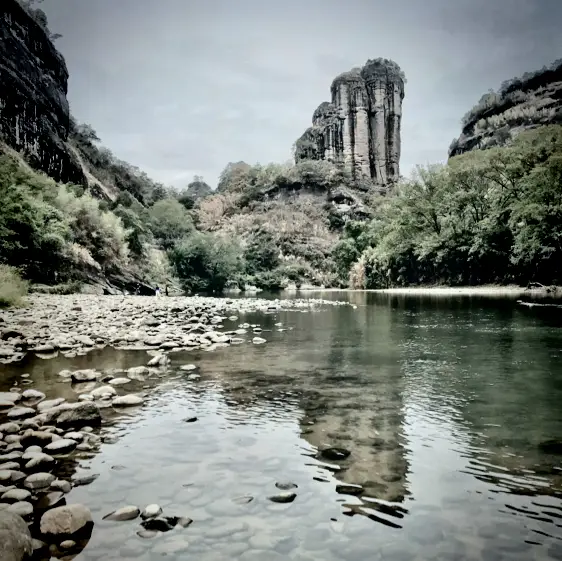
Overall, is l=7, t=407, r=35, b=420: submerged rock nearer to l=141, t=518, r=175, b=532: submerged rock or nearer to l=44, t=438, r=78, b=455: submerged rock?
l=44, t=438, r=78, b=455: submerged rock

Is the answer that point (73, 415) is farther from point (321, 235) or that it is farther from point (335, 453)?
point (321, 235)

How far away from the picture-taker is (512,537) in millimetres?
2730

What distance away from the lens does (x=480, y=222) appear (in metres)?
38.2

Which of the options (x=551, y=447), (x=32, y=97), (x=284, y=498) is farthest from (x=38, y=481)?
(x=32, y=97)

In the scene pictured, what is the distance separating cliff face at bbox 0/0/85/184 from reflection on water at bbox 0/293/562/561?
38.8 meters

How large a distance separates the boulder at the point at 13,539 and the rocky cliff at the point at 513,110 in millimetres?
82682

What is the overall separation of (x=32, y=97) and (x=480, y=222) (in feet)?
139

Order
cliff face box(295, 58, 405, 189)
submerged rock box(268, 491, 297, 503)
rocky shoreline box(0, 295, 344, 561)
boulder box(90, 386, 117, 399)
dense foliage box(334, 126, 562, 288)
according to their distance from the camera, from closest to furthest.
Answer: rocky shoreline box(0, 295, 344, 561), submerged rock box(268, 491, 297, 503), boulder box(90, 386, 117, 399), dense foliage box(334, 126, 562, 288), cliff face box(295, 58, 405, 189)

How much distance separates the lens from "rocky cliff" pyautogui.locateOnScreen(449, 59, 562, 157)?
7606 centimetres

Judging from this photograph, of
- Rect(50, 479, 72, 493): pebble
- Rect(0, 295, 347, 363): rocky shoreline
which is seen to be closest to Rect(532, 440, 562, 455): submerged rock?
Rect(50, 479, 72, 493): pebble

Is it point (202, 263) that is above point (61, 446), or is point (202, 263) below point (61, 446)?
above

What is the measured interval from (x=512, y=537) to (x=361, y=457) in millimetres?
1496

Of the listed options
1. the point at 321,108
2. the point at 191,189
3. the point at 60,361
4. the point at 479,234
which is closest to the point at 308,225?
the point at 321,108

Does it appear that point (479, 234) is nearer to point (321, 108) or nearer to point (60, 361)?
point (60, 361)
